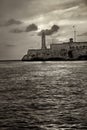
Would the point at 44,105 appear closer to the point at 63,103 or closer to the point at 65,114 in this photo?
the point at 63,103

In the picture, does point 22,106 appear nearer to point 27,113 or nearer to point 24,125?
point 27,113

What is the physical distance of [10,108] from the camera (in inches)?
1097

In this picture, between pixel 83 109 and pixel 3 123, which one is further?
pixel 83 109

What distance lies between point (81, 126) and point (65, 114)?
4.15m

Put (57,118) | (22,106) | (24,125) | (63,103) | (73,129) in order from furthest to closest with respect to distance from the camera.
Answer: (63,103) < (22,106) < (57,118) < (24,125) < (73,129)

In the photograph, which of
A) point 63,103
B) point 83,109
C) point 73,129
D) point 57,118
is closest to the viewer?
point 73,129

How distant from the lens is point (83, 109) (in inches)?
1061

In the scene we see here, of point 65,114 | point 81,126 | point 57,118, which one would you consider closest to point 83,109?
point 65,114

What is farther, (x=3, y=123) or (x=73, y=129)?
(x=3, y=123)

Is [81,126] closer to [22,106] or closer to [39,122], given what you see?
[39,122]

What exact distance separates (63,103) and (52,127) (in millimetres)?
10405

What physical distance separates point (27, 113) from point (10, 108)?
2.84 meters

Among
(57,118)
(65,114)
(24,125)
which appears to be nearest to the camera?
(24,125)

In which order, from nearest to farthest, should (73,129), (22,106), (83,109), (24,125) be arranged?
1. (73,129)
2. (24,125)
3. (83,109)
4. (22,106)
